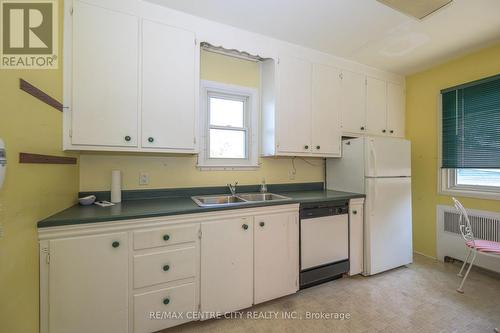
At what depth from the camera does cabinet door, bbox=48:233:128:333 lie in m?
1.25

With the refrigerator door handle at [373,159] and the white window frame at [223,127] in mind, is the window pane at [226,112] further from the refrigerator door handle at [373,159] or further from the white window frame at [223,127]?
the refrigerator door handle at [373,159]

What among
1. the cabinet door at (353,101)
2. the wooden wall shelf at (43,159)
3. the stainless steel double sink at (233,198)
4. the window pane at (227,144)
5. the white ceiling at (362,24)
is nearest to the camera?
the wooden wall shelf at (43,159)

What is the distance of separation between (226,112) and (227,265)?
1.60 meters

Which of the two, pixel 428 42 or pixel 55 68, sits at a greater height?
pixel 428 42

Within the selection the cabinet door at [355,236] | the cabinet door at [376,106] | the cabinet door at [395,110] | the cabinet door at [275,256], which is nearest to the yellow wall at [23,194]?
the cabinet door at [275,256]

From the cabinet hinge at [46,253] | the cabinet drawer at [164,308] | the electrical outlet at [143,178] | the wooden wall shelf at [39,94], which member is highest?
the wooden wall shelf at [39,94]

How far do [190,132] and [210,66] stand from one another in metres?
0.88

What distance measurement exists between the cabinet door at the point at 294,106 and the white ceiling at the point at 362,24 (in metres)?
0.28

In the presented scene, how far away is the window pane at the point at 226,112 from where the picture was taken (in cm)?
233

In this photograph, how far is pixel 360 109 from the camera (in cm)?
266

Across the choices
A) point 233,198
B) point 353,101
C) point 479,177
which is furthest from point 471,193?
point 233,198

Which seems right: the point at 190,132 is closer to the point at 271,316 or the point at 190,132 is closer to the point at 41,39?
the point at 41,39

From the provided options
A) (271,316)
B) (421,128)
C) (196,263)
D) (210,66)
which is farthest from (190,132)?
(421,128)

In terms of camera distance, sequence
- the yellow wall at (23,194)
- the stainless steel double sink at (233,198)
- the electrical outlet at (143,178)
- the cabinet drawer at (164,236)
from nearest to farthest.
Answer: the yellow wall at (23,194)
the cabinet drawer at (164,236)
the electrical outlet at (143,178)
the stainless steel double sink at (233,198)
